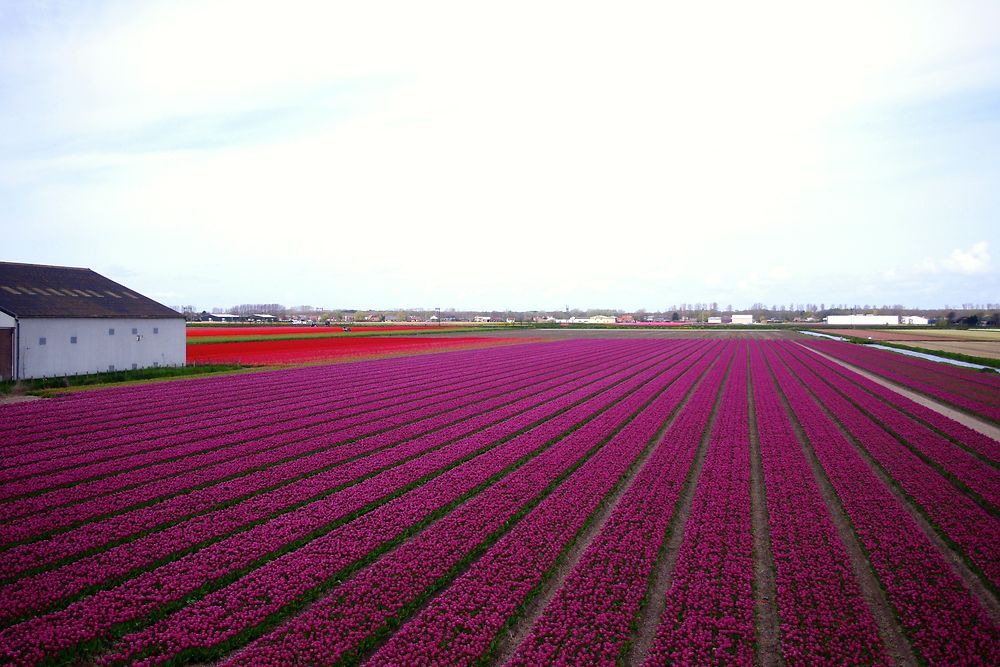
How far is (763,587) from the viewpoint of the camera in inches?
305

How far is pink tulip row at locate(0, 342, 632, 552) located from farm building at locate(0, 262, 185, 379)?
20.9 meters

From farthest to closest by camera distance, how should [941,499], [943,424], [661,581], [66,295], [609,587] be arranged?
1. [66,295]
2. [943,424]
3. [941,499]
4. [661,581]
5. [609,587]

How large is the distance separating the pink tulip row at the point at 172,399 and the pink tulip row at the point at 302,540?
29.2ft

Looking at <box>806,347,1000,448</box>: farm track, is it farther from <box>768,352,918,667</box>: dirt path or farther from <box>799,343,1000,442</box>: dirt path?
<box>768,352,918,667</box>: dirt path

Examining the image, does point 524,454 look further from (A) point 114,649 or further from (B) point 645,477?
(A) point 114,649

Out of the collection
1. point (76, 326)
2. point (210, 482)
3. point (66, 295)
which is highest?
point (66, 295)

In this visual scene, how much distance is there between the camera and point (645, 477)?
12594 mm

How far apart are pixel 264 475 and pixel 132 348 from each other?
25633 millimetres

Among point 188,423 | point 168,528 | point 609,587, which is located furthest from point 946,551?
point 188,423

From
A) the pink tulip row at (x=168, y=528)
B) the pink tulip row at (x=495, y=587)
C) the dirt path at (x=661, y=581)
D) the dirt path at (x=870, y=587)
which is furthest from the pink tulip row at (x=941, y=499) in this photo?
the pink tulip row at (x=168, y=528)

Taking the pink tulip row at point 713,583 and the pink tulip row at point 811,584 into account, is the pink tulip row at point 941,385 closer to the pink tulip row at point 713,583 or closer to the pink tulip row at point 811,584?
the pink tulip row at point 811,584

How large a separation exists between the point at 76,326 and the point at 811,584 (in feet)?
113

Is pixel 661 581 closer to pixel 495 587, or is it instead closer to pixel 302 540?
pixel 495 587

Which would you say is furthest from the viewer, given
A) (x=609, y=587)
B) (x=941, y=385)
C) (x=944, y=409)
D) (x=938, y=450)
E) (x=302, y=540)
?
Answer: (x=941, y=385)
